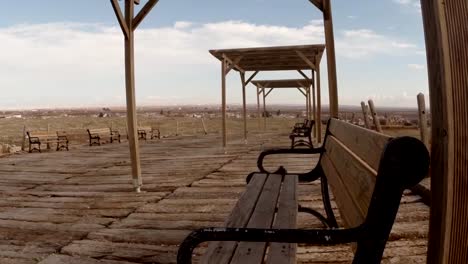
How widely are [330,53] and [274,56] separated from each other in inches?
272

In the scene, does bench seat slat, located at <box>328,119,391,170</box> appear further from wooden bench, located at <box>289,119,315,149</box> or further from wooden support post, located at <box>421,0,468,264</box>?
wooden bench, located at <box>289,119,315,149</box>

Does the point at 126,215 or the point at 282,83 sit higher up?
the point at 282,83

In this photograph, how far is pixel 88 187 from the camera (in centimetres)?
688

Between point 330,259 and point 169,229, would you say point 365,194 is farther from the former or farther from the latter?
point 169,229

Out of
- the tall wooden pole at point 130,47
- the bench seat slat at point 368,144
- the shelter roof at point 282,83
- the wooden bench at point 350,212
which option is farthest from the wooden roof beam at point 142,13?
the shelter roof at point 282,83

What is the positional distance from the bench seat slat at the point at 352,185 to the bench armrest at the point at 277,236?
0.63 ft

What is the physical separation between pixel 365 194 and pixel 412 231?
94.1 inches

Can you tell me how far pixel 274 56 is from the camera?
12547 millimetres

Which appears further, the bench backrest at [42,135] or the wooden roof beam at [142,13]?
the bench backrest at [42,135]

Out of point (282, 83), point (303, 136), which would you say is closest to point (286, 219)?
point (303, 136)

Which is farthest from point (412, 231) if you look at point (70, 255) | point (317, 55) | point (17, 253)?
point (317, 55)

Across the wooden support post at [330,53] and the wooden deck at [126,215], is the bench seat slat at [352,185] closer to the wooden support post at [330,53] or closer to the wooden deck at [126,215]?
the wooden deck at [126,215]

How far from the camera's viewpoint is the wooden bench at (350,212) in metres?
1.35

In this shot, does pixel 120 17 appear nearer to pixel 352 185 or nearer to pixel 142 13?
pixel 142 13
